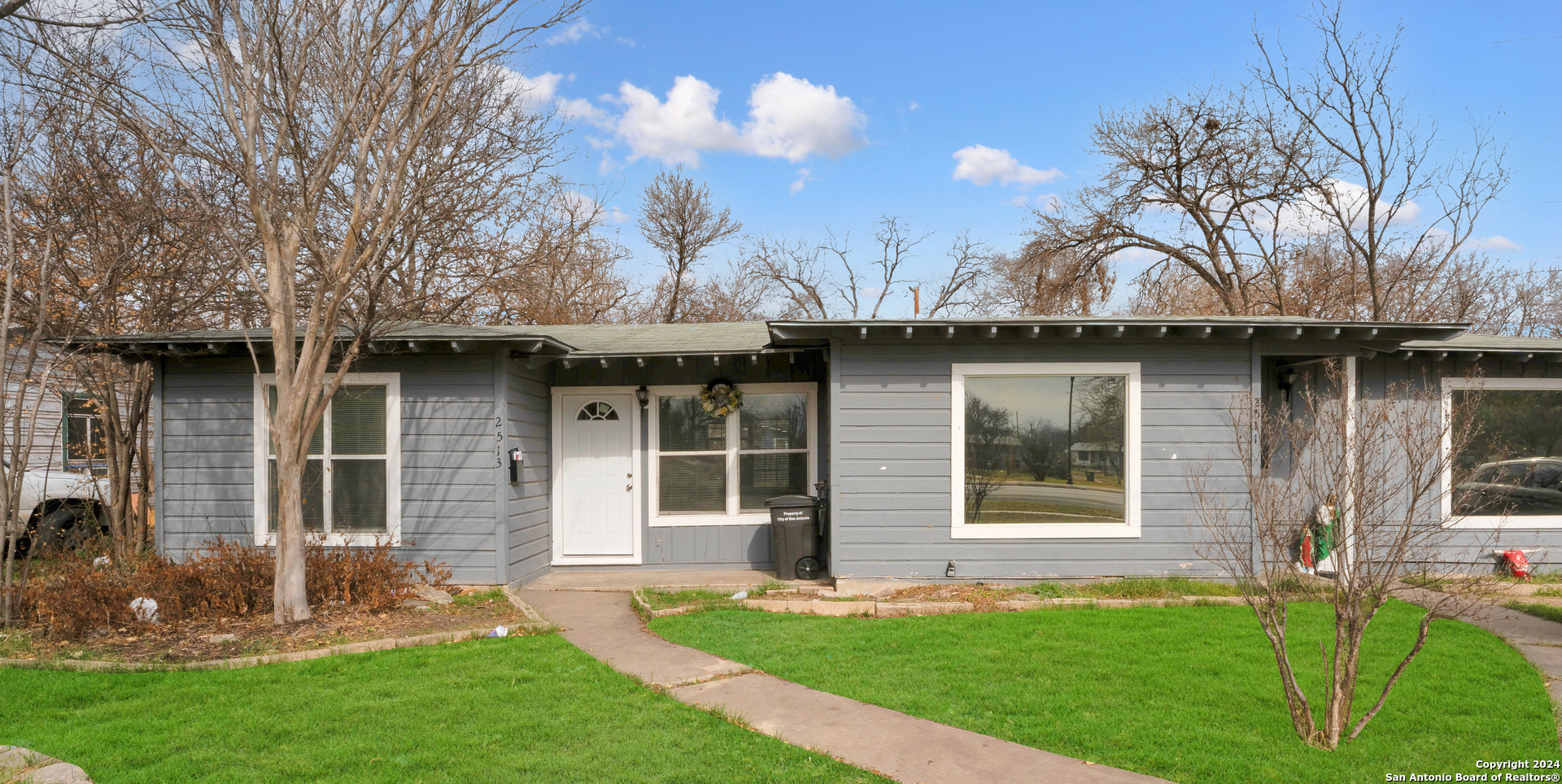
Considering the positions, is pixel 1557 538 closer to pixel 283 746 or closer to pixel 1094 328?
pixel 1094 328

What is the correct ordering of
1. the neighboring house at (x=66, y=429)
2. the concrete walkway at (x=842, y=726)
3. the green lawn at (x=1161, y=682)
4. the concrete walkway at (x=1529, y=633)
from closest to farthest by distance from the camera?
the concrete walkway at (x=842, y=726)
the green lawn at (x=1161, y=682)
the concrete walkway at (x=1529, y=633)
the neighboring house at (x=66, y=429)

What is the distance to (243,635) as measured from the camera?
6578 millimetres

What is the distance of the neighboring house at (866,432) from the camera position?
8.25 meters

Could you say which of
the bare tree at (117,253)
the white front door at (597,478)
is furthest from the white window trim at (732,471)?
the bare tree at (117,253)

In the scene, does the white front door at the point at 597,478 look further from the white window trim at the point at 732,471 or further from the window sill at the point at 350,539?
the window sill at the point at 350,539

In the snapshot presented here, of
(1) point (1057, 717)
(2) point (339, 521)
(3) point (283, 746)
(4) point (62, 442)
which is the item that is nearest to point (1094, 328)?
(1) point (1057, 717)

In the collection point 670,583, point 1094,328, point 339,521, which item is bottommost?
point 670,583

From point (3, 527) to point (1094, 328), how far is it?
8999 millimetres

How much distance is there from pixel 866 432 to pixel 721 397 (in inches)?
81.2

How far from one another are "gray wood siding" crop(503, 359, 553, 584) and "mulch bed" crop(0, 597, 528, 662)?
1460mm

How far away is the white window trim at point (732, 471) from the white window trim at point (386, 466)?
2589 millimetres

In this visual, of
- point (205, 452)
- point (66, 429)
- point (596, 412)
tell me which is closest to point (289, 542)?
point (205, 452)

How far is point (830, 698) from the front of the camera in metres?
5.13

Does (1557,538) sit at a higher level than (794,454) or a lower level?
lower
